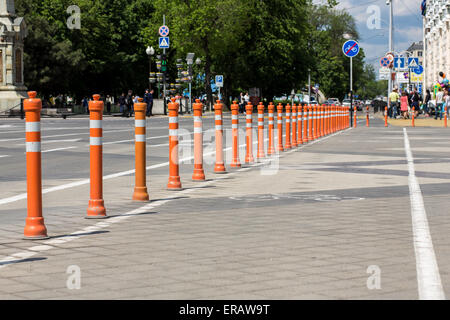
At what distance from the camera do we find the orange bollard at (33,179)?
7625 millimetres

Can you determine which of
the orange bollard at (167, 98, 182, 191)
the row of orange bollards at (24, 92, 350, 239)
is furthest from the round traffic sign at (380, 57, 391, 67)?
the orange bollard at (167, 98, 182, 191)

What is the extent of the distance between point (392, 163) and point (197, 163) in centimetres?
530

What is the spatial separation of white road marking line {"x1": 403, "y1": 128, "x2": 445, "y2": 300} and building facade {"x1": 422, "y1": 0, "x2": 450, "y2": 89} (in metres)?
91.9

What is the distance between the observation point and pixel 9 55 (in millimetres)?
54219

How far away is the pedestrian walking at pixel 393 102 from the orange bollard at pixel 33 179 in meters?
46.1

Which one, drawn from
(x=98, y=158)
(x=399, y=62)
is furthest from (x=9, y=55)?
(x=98, y=158)

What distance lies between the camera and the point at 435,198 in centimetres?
1102

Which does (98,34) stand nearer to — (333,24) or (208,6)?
(208,6)

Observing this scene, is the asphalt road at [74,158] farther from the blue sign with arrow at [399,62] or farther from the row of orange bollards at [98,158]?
the blue sign with arrow at [399,62]

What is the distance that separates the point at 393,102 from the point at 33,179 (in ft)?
155

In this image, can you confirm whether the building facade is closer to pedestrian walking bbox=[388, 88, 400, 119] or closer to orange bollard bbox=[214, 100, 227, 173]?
pedestrian walking bbox=[388, 88, 400, 119]

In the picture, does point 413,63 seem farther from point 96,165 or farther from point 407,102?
point 96,165

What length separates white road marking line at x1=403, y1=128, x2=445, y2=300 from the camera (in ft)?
17.6
